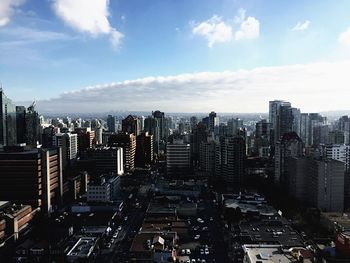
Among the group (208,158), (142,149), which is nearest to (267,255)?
(208,158)

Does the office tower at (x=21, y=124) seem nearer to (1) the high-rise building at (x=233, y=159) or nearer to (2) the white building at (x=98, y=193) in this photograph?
(2) the white building at (x=98, y=193)

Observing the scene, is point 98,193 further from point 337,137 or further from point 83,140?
point 337,137

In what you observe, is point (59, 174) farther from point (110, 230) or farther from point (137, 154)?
point (137, 154)

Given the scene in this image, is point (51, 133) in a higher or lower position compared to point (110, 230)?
higher

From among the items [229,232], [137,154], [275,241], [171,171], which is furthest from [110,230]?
[137,154]

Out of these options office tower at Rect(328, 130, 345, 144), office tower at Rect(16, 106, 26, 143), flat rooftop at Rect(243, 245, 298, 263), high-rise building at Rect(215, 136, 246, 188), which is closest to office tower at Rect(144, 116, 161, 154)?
office tower at Rect(16, 106, 26, 143)

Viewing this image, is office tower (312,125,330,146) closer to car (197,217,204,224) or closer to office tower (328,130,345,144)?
office tower (328,130,345,144)
